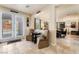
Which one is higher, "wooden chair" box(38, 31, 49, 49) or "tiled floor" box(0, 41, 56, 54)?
"wooden chair" box(38, 31, 49, 49)

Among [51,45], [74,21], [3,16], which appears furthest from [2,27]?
[74,21]

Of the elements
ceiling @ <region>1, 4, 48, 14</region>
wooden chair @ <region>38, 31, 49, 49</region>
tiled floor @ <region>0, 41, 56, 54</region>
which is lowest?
tiled floor @ <region>0, 41, 56, 54</region>

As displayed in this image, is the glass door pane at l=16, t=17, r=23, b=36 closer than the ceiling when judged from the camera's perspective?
No

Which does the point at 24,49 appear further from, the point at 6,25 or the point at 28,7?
the point at 28,7

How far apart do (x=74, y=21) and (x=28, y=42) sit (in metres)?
1.18

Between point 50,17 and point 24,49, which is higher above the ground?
point 50,17

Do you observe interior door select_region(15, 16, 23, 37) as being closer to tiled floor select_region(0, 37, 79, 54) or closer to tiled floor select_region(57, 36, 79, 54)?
tiled floor select_region(0, 37, 79, 54)

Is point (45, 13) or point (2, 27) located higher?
point (45, 13)

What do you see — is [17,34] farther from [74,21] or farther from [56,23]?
[74,21]

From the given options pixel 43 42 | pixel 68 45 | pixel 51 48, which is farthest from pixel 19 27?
pixel 68 45

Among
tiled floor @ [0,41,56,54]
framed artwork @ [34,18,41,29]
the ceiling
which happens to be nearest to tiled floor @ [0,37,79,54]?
tiled floor @ [0,41,56,54]

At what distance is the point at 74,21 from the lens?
2451mm

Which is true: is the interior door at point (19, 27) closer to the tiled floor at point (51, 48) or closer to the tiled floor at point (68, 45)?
the tiled floor at point (51, 48)

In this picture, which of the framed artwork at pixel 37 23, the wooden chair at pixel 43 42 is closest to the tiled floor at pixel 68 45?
the wooden chair at pixel 43 42
